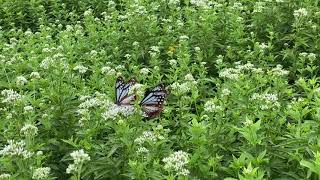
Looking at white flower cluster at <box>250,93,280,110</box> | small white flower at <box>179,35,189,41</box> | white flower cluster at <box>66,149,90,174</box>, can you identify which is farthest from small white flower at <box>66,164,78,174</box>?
small white flower at <box>179,35,189,41</box>

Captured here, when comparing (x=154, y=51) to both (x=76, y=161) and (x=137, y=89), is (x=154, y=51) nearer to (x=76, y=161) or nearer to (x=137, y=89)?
(x=137, y=89)

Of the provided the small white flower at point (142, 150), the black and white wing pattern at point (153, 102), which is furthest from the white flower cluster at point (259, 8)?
the small white flower at point (142, 150)

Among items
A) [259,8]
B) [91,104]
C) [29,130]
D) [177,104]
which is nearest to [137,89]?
[91,104]

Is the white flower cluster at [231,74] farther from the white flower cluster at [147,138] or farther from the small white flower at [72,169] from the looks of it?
the small white flower at [72,169]

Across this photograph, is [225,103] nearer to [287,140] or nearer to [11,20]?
[287,140]

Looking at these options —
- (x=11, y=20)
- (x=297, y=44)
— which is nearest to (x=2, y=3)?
(x=11, y=20)
